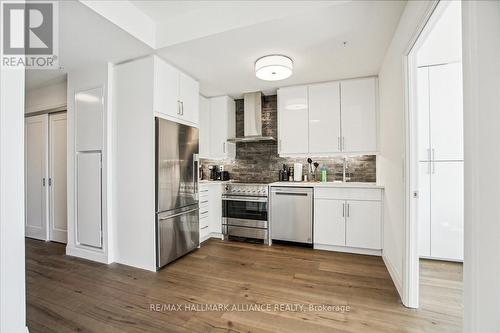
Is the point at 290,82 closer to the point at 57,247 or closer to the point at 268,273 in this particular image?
the point at 268,273

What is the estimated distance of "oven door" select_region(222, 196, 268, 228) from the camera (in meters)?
3.45

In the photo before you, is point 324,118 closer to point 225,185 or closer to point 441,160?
point 441,160

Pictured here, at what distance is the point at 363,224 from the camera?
298cm

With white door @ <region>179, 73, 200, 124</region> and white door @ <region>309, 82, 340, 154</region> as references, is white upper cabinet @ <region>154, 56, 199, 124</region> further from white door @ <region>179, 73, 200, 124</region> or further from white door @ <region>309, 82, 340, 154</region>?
white door @ <region>309, 82, 340, 154</region>

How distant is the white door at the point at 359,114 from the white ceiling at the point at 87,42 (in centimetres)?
269

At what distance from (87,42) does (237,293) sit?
9.50 feet

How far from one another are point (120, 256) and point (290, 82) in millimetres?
3353

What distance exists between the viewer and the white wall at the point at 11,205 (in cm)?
122

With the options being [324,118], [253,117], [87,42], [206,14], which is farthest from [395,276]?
[87,42]

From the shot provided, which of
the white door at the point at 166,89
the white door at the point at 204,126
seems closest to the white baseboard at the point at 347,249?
the white door at the point at 204,126

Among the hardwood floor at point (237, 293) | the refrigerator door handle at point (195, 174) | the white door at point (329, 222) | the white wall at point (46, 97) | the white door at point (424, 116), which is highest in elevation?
the white wall at point (46, 97)

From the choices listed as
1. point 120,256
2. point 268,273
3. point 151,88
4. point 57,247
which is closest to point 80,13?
point 151,88

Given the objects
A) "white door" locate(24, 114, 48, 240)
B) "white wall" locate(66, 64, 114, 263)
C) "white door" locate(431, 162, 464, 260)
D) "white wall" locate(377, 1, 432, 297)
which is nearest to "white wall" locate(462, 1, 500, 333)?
"white wall" locate(377, 1, 432, 297)

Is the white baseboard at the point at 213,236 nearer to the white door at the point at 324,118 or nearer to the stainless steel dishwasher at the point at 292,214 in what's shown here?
the stainless steel dishwasher at the point at 292,214
